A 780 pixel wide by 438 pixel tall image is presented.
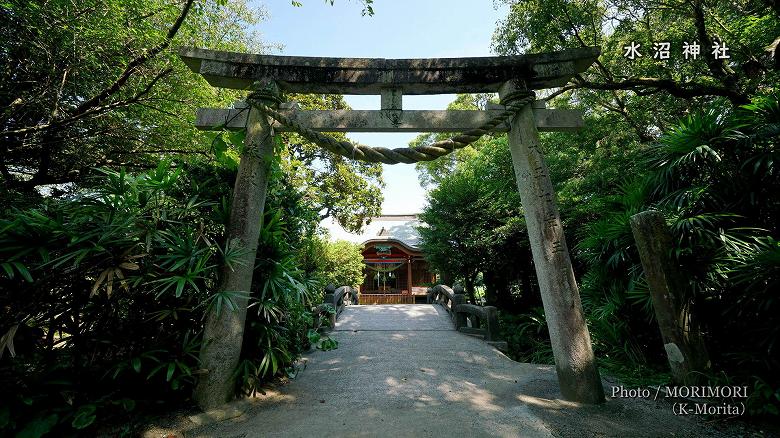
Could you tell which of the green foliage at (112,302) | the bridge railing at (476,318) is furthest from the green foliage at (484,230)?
the green foliage at (112,302)

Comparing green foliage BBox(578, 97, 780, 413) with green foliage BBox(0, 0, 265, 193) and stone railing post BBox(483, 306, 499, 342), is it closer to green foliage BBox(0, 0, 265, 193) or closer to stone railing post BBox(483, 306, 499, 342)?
stone railing post BBox(483, 306, 499, 342)

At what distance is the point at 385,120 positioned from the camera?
3.41 metres

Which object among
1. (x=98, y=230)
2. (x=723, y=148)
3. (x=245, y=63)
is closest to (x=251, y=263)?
(x=98, y=230)

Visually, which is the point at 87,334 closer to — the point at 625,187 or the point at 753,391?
the point at 753,391

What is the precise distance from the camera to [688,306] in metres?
3.05

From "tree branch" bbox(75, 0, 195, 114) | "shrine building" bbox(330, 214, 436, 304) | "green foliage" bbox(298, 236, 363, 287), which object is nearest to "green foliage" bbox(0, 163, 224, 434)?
"tree branch" bbox(75, 0, 195, 114)

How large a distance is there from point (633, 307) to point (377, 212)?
10114 mm

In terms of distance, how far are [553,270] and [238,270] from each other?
10.1 ft

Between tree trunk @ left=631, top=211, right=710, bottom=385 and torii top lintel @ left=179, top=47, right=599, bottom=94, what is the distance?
1860 mm

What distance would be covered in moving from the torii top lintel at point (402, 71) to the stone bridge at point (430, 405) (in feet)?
10.7

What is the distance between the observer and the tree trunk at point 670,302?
2.97 meters

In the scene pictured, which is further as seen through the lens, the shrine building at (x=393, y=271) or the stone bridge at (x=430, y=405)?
the shrine building at (x=393, y=271)

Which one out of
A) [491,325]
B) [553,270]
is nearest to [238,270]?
[553,270]

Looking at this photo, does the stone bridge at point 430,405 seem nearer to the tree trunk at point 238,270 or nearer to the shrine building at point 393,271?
the tree trunk at point 238,270
